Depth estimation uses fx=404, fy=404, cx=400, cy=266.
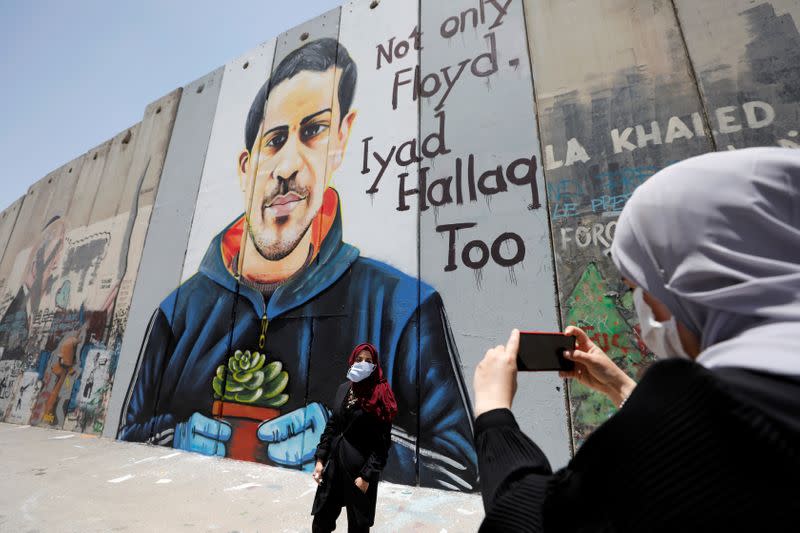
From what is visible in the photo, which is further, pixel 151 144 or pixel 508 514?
pixel 151 144

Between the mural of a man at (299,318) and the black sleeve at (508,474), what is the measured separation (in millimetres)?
3309

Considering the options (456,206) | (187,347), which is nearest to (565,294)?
(456,206)

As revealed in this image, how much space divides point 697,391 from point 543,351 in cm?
57

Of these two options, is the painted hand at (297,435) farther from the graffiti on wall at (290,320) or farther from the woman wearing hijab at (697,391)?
the woman wearing hijab at (697,391)

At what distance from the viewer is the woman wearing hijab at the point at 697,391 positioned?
1.26 feet

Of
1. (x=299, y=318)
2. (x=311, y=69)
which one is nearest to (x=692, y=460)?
(x=299, y=318)

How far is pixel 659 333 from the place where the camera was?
0.74 meters

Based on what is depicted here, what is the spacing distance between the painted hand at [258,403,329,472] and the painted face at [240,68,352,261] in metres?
2.10

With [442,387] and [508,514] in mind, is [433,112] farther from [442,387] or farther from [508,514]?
[508,514]

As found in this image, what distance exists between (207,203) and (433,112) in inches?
161

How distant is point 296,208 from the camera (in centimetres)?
561

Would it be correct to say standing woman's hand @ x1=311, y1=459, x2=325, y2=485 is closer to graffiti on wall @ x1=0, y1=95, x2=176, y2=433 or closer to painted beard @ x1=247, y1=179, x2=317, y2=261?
painted beard @ x1=247, y1=179, x2=317, y2=261

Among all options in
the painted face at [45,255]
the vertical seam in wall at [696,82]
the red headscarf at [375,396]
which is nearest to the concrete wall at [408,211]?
the vertical seam in wall at [696,82]

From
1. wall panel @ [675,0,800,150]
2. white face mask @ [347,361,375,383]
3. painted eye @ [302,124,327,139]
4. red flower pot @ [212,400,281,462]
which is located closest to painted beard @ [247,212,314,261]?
painted eye @ [302,124,327,139]
